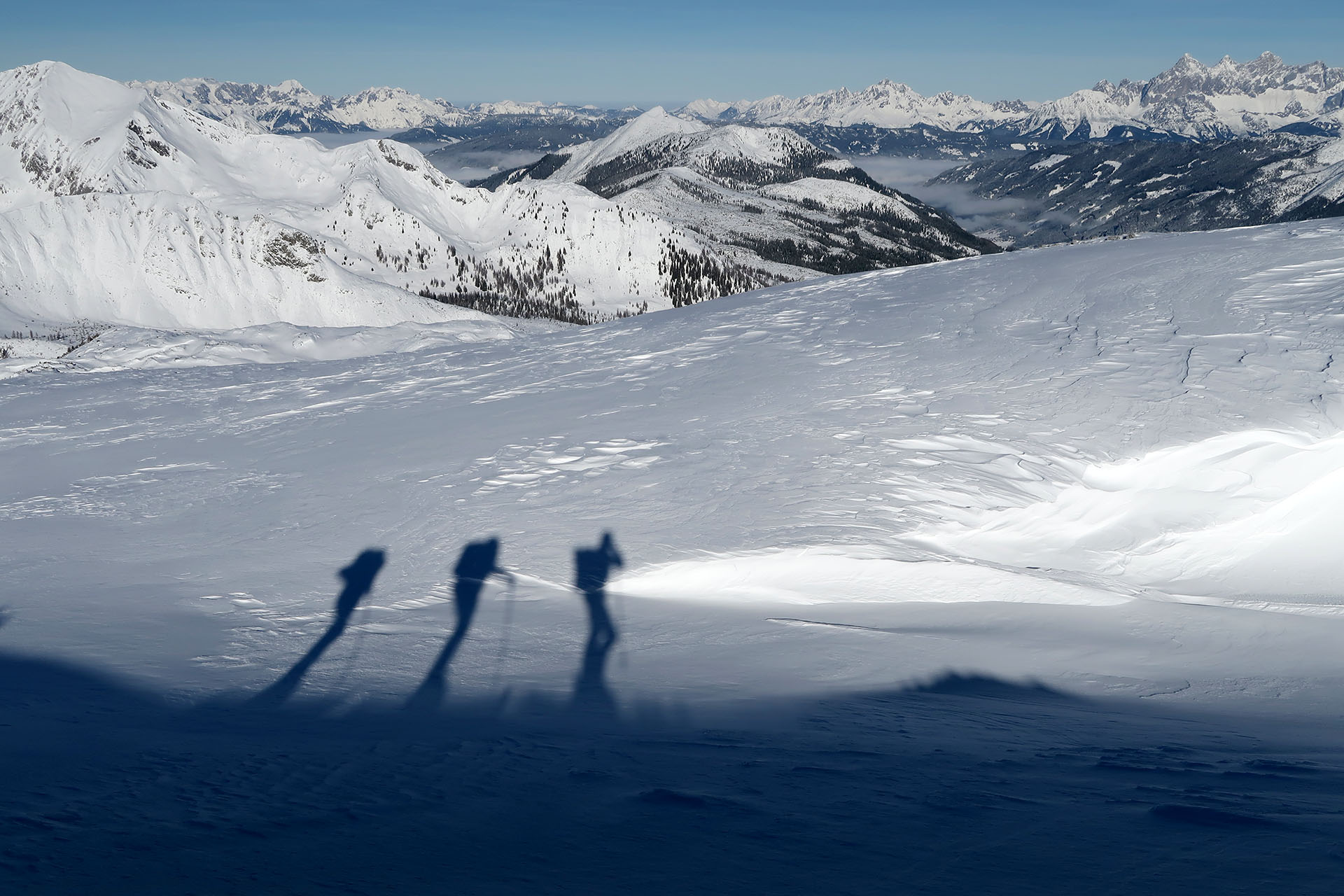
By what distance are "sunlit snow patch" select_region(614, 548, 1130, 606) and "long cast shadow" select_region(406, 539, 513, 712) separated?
5.63ft

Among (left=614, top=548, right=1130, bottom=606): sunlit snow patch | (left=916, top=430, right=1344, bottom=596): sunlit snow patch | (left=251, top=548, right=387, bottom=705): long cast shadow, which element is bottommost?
(left=251, top=548, right=387, bottom=705): long cast shadow

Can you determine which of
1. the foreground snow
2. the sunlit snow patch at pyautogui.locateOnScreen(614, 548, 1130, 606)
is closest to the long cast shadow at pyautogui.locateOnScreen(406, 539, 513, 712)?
the foreground snow

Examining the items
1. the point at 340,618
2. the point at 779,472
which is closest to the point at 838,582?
the point at 779,472

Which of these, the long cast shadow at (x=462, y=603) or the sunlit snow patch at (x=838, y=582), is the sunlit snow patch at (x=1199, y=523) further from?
the long cast shadow at (x=462, y=603)

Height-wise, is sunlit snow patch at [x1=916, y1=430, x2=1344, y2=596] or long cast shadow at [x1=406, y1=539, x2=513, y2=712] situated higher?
sunlit snow patch at [x1=916, y1=430, x2=1344, y2=596]

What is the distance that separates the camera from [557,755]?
6.42 m

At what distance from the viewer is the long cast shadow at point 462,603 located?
771 cm

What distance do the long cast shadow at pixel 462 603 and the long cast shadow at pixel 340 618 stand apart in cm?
109

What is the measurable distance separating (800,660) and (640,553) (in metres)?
3.22

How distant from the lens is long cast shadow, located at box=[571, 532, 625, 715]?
7.68 metres

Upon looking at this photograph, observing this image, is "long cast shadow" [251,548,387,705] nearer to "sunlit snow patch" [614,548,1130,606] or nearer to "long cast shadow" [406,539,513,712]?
"long cast shadow" [406,539,513,712]

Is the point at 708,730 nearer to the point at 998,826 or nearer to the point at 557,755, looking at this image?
the point at 557,755

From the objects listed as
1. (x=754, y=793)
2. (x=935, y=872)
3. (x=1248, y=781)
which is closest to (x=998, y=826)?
(x=935, y=872)

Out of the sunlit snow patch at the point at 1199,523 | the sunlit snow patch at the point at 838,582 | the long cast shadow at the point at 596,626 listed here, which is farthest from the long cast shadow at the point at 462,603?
the sunlit snow patch at the point at 1199,523
